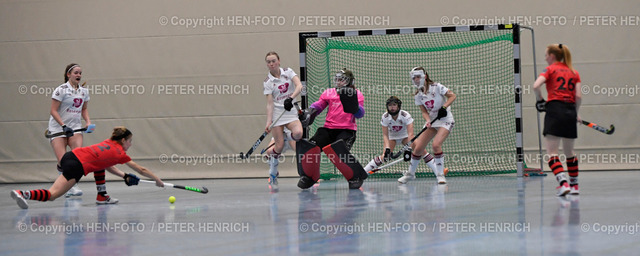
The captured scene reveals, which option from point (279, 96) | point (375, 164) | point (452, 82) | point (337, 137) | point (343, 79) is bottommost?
point (375, 164)

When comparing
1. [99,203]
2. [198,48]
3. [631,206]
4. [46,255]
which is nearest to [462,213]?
[631,206]

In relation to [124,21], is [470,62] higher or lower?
lower

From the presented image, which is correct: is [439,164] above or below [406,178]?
above

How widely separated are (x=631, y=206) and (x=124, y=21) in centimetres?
865

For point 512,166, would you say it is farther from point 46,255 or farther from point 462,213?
point 46,255

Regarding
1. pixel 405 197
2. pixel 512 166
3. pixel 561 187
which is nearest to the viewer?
pixel 561 187

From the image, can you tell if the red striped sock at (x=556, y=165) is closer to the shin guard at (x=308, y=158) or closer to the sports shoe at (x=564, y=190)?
the sports shoe at (x=564, y=190)

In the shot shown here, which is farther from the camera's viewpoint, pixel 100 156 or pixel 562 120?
pixel 100 156

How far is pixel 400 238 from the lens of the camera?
3824 mm

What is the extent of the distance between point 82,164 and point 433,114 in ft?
13.1

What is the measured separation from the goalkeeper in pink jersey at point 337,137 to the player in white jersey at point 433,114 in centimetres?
97

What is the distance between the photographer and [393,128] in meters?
9.37

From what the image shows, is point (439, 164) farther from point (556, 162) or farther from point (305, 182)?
point (556, 162)

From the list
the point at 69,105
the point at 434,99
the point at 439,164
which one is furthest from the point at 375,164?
the point at 69,105
